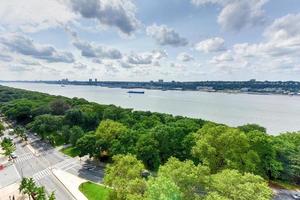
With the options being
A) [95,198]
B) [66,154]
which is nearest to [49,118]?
[66,154]

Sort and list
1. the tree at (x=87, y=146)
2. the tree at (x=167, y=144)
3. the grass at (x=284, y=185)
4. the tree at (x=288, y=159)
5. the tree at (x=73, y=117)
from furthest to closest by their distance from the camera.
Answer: the tree at (x=73, y=117) < the tree at (x=87, y=146) < the tree at (x=167, y=144) < the tree at (x=288, y=159) < the grass at (x=284, y=185)

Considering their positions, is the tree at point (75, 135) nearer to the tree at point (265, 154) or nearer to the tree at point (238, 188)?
the tree at point (265, 154)

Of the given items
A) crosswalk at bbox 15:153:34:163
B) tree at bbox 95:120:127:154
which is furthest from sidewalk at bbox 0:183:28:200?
tree at bbox 95:120:127:154

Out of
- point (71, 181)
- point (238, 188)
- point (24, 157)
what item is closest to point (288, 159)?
point (238, 188)

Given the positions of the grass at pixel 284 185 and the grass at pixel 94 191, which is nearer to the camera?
the grass at pixel 94 191

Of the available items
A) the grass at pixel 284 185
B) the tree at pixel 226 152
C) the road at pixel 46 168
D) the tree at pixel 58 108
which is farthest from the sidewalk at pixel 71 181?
the tree at pixel 58 108

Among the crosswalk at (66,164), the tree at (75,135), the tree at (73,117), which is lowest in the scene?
the crosswalk at (66,164)

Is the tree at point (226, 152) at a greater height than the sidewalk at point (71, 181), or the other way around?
the tree at point (226, 152)
